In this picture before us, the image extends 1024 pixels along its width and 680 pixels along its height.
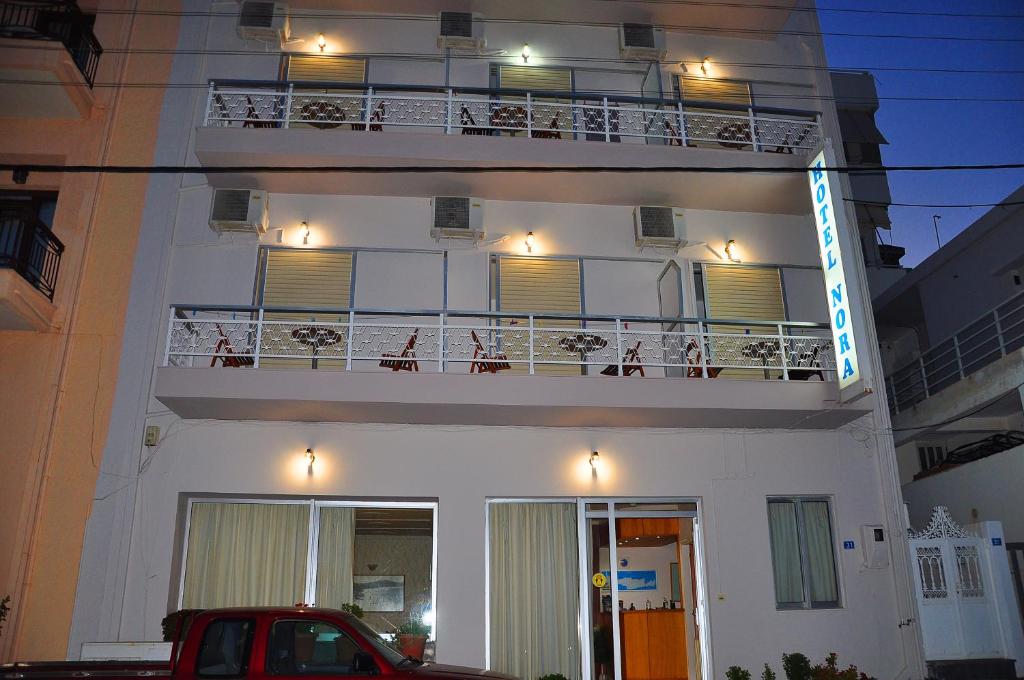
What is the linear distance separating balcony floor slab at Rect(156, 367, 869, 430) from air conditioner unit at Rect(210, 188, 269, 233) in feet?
8.21

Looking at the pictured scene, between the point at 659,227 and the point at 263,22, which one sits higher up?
the point at 263,22

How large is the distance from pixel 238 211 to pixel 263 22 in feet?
11.2

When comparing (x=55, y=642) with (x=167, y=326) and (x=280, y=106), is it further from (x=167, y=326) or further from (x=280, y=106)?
(x=280, y=106)

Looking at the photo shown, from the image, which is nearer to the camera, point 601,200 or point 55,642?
point 55,642

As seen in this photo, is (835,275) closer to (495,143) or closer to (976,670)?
(495,143)

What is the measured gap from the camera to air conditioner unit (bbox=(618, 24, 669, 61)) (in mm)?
12922

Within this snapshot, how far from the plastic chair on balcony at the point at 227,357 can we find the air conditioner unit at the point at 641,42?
7738 millimetres

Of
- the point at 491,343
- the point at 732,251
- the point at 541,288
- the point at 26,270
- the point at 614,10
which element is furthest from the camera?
the point at 614,10

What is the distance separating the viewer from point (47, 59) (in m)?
10.6

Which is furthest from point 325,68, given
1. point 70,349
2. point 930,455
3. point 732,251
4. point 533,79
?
point 930,455

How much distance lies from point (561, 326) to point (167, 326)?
5.38m

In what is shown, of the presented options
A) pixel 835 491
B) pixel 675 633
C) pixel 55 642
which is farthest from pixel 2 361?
pixel 835 491

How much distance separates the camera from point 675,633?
10500 millimetres

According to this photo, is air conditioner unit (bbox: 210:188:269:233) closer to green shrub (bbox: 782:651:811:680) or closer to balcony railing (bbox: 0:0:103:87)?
balcony railing (bbox: 0:0:103:87)
